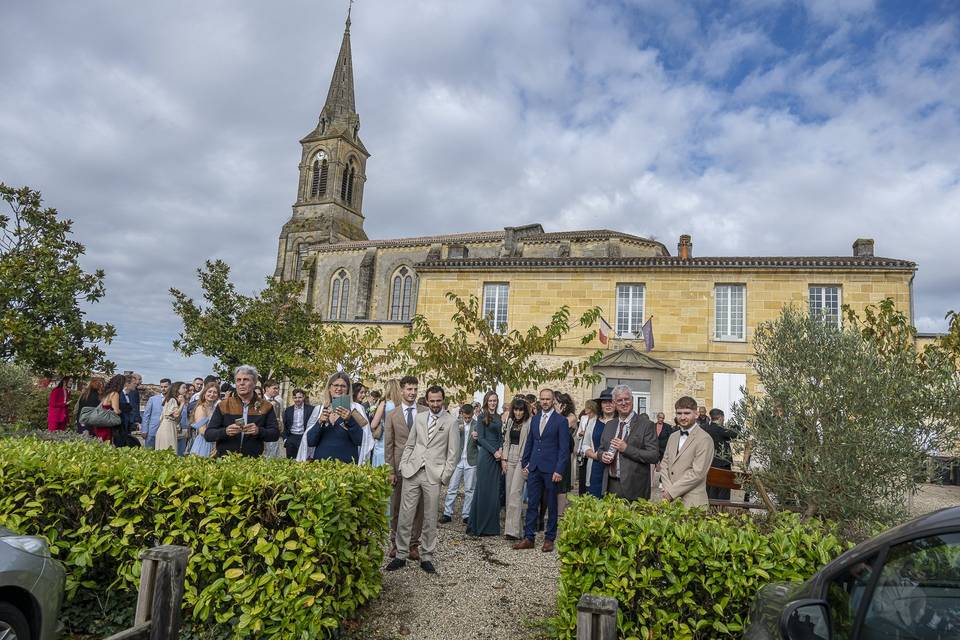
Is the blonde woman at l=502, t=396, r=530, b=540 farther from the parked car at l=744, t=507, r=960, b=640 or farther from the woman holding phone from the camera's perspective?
the parked car at l=744, t=507, r=960, b=640

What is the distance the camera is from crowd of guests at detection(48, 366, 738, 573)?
239 inches

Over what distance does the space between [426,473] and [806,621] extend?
430 cm

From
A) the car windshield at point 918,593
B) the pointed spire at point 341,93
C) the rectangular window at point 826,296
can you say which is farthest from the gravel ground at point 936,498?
the pointed spire at point 341,93

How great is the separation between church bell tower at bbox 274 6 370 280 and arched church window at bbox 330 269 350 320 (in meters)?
5.86

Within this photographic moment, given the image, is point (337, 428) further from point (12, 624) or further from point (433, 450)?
point (12, 624)

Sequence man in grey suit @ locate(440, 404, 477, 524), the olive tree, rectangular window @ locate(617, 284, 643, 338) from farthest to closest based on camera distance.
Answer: rectangular window @ locate(617, 284, 643, 338)
man in grey suit @ locate(440, 404, 477, 524)
the olive tree

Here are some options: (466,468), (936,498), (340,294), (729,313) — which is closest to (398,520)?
(466,468)

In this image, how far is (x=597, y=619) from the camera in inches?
113

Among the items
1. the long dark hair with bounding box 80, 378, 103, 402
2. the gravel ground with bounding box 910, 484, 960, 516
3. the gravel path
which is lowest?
the gravel path

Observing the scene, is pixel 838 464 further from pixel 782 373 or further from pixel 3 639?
pixel 3 639

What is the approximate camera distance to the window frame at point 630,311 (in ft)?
67.6

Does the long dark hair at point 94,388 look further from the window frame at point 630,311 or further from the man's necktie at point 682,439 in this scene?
the window frame at point 630,311

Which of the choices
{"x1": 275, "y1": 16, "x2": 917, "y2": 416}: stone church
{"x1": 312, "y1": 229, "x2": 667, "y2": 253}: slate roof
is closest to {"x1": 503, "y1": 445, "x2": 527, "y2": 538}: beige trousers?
{"x1": 275, "y1": 16, "x2": 917, "y2": 416}: stone church

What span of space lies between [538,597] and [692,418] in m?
2.23
